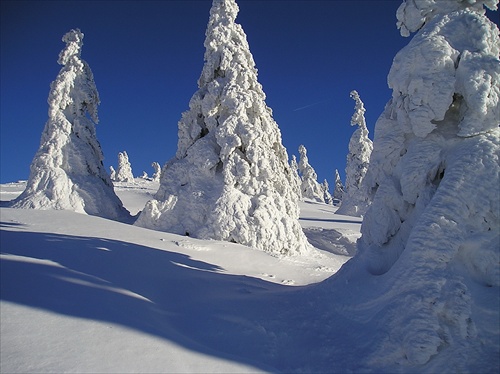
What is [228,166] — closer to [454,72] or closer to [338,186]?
[454,72]

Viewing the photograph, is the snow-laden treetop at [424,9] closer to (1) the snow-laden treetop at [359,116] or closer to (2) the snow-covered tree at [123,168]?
(1) the snow-laden treetop at [359,116]

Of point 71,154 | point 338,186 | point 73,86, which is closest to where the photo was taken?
point 71,154

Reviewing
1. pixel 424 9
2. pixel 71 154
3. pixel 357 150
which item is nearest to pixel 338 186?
pixel 357 150

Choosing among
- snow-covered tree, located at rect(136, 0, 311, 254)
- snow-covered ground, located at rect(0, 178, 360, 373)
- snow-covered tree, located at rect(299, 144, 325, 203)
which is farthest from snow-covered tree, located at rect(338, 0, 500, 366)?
snow-covered tree, located at rect(299, 144, 325, 203)

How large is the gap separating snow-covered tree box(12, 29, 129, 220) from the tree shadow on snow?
5.89 meters

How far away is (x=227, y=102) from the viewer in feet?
42.6

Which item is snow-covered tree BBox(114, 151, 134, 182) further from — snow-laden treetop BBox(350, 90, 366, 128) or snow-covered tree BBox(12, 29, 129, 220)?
snow-covered tree BBox(12, 29, 129, 220)

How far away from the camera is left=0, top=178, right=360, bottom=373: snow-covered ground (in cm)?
356

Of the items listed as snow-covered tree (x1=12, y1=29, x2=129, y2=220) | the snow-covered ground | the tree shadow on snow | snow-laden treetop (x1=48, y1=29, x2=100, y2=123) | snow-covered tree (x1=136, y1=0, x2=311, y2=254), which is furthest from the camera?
snow-laden treetop (x1=48, y1=29, x2=100, y2=123)

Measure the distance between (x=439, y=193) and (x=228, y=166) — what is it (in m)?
8.46

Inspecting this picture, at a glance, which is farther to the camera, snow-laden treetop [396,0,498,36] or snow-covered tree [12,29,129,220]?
snow-covered tree [12,29,129,220]

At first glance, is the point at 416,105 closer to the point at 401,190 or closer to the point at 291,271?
the point at 401,190

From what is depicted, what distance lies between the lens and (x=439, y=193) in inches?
174

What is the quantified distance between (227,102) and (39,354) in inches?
436
